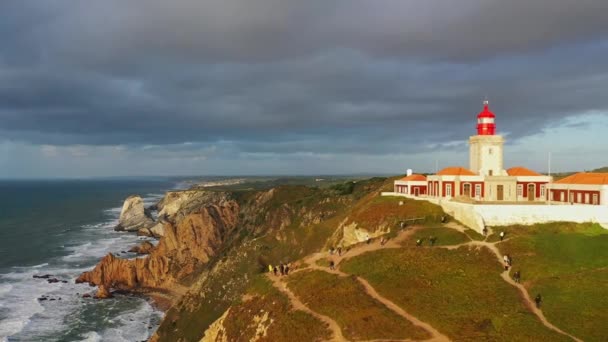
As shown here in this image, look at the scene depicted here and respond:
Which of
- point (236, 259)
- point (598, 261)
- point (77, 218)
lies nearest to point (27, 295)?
point (236, 259)

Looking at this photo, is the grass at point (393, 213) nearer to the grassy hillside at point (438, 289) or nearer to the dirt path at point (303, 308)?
the grassy hillside at point (438, 289)

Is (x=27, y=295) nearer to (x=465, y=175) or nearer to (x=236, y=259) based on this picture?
(x=236, y=259)

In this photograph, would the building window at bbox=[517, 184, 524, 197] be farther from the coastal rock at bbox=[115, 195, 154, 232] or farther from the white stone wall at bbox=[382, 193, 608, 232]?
the coastal rock at bbox=[115, 195, 154, 232]

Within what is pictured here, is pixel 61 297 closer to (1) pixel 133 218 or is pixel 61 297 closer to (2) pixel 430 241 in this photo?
(2) pixel 430 241

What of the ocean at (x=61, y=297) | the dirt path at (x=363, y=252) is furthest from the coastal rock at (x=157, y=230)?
the dirt path at (x=363, y=252)

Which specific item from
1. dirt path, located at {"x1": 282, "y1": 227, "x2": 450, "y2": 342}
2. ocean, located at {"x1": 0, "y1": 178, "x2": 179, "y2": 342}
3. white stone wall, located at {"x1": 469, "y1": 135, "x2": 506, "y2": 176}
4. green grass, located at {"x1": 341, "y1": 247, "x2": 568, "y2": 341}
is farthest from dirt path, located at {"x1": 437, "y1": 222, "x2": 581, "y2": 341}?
ocean, located at {"x1": 0, "y1": 178, "x2": 179, "y2": 342}
